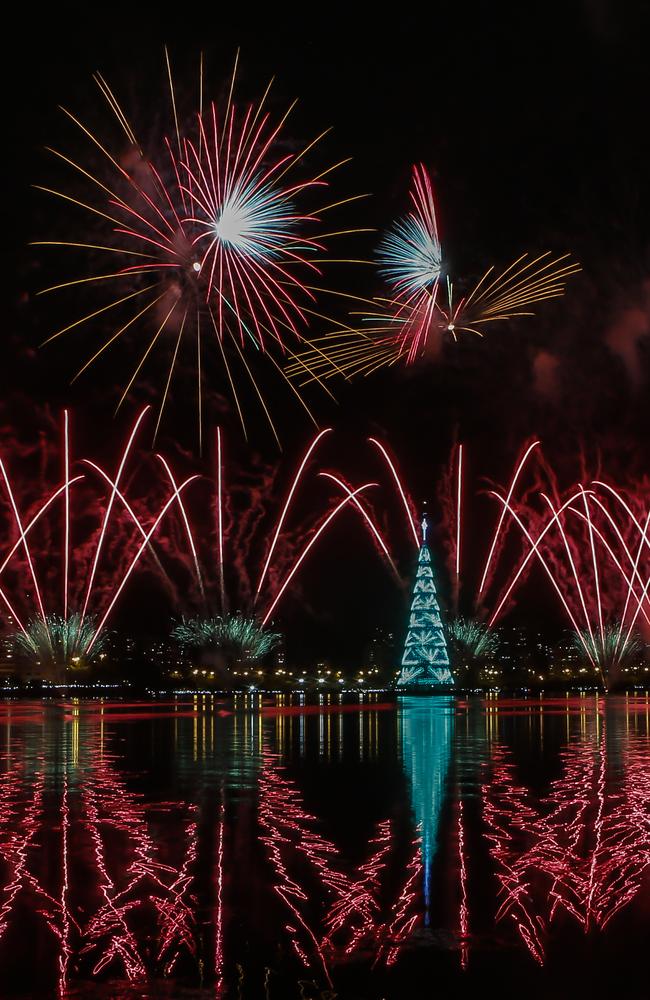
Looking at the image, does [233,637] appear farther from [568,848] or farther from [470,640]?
[568,848]

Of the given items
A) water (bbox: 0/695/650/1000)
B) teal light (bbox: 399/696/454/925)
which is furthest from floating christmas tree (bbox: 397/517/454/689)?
water (bbox: 0/695/650/1000)

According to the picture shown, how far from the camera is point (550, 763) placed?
19156 mm

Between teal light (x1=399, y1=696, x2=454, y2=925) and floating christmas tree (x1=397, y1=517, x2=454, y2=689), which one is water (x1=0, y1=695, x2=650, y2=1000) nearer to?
teal light (x1=399, y1=696, x2=454, y2=925)

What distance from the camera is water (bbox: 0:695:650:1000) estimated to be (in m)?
6.62

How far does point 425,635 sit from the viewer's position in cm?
6512

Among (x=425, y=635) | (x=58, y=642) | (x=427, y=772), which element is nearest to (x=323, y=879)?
(x=427, y=772)

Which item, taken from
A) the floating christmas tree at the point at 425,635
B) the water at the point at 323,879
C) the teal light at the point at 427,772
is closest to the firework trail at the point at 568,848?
the water at the point at 323,879

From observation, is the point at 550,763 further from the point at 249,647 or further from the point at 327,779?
the point at 249,647

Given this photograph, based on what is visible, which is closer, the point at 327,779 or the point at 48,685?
the point at 327,779

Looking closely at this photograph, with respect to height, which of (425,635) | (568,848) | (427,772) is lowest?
(427,772)

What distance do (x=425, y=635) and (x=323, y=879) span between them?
5640 centimetres

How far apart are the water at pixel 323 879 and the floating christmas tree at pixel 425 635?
45.5m

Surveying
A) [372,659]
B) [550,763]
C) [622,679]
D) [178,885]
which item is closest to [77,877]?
[178,885]

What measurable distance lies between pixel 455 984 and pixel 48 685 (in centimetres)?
6869
